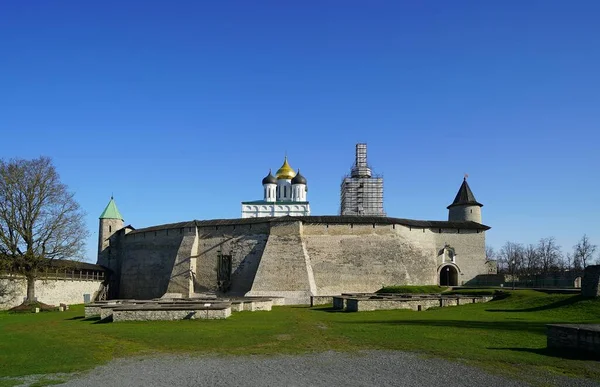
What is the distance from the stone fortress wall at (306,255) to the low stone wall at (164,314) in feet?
44.4

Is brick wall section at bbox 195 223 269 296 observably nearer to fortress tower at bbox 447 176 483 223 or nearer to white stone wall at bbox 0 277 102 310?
white stone wall at bbox 0 277 102 310

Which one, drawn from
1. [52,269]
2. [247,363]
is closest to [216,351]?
[247,363]

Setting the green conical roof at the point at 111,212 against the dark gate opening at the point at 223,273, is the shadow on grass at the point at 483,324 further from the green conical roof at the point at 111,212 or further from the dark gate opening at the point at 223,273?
the green conical roof at the point at 111,212

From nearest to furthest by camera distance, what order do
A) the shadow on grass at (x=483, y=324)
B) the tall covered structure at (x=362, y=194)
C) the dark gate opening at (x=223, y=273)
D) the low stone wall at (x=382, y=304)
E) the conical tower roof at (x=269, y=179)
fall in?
1. the shadow on grass at (x=483, y=324)
2. the low stone wall at (x=382, y=304)
3. the dark gate opening at (x=223, y=273)
4. the tall covered structure at (x=362, y=194)
5. the conical tower roof at (x=269, y=179)

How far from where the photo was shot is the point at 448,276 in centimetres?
3759

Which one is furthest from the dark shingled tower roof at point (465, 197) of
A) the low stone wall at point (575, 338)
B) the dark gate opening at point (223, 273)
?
the low stone wall at point (575, 338)

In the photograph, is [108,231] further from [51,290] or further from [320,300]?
[320,300]

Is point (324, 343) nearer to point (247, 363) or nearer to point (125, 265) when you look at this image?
point (247, 363)

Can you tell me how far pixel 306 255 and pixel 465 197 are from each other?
53.8ft

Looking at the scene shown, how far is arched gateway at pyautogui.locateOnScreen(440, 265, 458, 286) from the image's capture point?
3688 centimetres

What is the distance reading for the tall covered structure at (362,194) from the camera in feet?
191

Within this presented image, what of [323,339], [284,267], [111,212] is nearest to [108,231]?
[111,212]

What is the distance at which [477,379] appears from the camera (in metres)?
7.41

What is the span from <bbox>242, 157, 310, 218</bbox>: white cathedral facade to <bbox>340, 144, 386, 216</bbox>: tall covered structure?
689 cm
